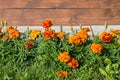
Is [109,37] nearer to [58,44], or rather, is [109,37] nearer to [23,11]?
[58,44]

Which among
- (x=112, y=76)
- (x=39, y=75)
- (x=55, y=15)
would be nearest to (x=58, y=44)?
(x=39, y=75)

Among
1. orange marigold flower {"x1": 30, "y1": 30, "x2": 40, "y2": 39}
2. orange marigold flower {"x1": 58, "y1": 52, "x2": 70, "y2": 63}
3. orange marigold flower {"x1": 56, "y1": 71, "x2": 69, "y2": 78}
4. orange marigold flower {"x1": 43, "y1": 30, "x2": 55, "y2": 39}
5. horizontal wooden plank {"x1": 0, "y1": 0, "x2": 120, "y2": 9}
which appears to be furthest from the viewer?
horizontal wooden plank {"x1": 0, "y1": 0, "x2": 120, "y2": 9}

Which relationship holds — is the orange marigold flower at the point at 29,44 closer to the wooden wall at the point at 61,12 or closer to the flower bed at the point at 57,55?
the flower bed at the point at 57,55

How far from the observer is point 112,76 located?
3775 mm

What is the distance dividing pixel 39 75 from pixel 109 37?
2.70ft

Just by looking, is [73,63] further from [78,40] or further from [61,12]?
[61,12]

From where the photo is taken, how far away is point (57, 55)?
3.99m

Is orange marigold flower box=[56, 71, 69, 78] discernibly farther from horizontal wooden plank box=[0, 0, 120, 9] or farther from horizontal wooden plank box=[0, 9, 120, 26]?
horizontal wooden plank box=[0, 0, 120, 9]

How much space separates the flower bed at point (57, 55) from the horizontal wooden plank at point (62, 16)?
0.76 meters

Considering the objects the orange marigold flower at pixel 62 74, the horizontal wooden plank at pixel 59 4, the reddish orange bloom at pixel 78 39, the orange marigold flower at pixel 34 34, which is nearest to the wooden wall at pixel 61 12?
the horizontal wooden plank at pixel 59 4

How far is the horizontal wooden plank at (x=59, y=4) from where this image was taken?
Answer: 518cm

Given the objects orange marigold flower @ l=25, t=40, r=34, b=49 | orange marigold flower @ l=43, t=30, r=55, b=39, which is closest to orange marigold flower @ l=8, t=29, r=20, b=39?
orange marigold flower @ l=25, t=40, r=34, b=49

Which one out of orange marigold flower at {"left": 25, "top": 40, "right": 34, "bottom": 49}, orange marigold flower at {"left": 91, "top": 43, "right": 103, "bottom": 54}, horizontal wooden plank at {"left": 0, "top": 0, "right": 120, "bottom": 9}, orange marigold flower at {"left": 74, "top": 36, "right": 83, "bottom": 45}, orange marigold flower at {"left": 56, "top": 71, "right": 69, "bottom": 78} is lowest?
orange marigold flower at {"left": 56, "top": 71, "right": 69, "bottom": 78}

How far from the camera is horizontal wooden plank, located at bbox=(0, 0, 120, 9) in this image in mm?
5180
